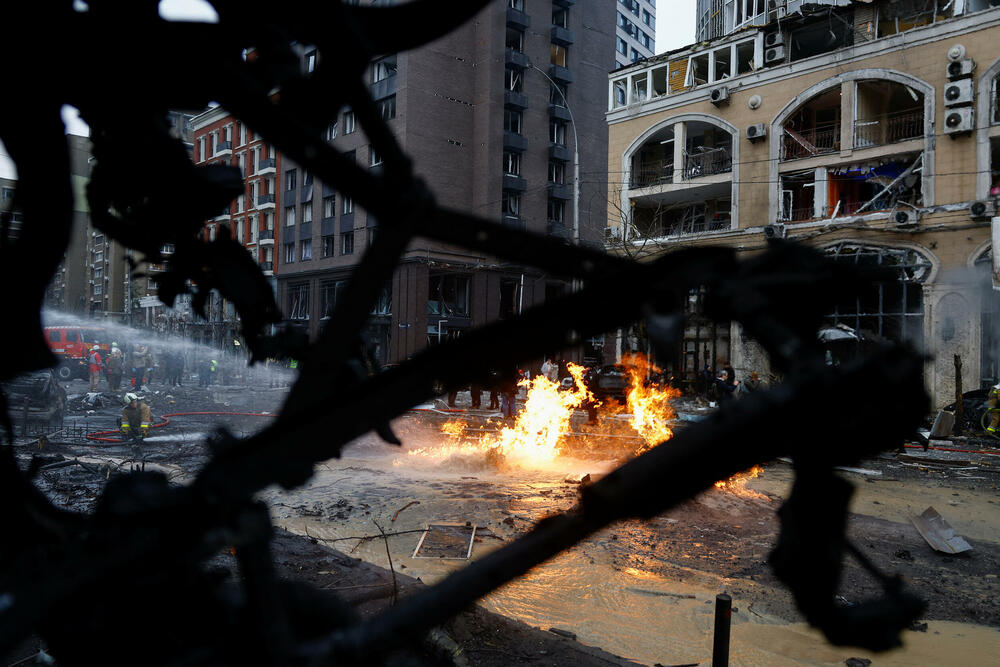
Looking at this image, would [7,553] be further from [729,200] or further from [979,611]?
[729,200]

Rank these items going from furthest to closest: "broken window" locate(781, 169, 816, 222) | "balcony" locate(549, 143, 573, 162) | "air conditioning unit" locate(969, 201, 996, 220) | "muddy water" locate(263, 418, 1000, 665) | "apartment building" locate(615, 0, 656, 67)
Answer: "apartment building" locate(615, 0, 656, 67) → "balcony" locate(549, 143, 573, 162) → "broken window" locate(781, 169, 816, 222) → "air conditioning unit" locate(969, 201, 996, 220) → "muddy water" locate(263, 418, 1000, 665)

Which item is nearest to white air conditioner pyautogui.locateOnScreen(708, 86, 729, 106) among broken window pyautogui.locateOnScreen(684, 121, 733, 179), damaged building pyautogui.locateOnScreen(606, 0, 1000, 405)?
damaged building pyautogui.locateOnScreen(606, 0, 1000, 405)

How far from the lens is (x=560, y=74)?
49500 millimetres

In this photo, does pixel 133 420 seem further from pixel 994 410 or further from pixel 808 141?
pixel 808 141

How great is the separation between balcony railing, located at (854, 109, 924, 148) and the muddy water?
21.3m

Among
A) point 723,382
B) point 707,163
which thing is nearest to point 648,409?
point 723,382

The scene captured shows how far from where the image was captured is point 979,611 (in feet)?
23.0

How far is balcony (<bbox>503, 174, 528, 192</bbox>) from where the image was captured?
149 feet

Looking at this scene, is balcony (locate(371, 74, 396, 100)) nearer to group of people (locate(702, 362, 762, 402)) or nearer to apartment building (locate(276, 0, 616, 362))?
apartment building (locate(276, 0, 616, 362))

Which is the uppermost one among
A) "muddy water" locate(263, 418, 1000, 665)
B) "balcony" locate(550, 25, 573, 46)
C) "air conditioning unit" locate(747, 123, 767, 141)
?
Result: "balcony" locate(550, 25, 573, 46)

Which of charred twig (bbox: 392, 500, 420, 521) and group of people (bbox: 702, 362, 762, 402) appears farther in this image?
group of people (bbox: 702, 362, 762, 402)

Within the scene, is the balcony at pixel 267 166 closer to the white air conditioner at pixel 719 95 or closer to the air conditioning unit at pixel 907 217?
the white air conditioner at pixel 719 95

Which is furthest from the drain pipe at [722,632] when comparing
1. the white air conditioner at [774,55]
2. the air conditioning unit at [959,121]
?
the white air conditioner at [774,55]

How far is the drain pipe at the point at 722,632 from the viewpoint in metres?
4.47
